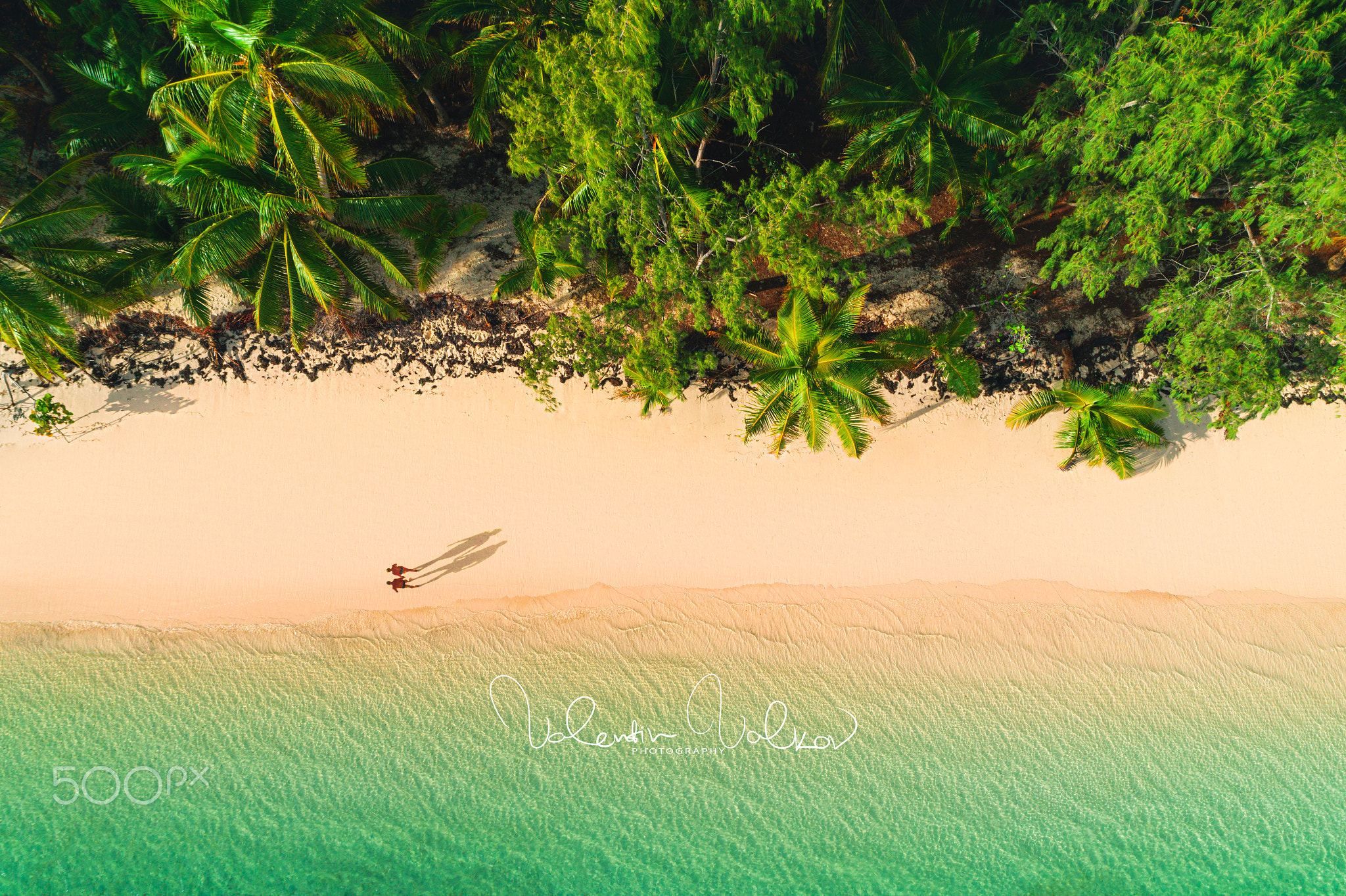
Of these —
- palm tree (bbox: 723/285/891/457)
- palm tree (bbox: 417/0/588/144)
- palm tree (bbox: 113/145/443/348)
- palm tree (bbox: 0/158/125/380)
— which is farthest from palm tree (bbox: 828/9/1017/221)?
palm tree (bbox: 0/158/125/380)

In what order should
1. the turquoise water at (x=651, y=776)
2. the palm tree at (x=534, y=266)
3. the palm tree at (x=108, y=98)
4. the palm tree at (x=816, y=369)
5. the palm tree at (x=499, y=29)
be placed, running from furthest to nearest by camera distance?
the turquoise water at (x=651, y=776), the palm tree at (x=534, y=266), the palm tree at (x=108, y=98), the palm tree at (x=816, y=369), the palm tree at (x=499, y=29)

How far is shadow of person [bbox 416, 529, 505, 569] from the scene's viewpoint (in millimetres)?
9891

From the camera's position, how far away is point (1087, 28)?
777 cm

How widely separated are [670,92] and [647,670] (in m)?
8.88

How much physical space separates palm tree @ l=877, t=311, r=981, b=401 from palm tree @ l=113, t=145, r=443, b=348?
7041mm

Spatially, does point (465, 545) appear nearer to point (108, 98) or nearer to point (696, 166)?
point (696, 166)

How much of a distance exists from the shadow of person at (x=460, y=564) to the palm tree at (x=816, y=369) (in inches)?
197

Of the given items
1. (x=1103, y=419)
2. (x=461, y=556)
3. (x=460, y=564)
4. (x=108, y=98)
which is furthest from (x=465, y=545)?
(x=1103, y=419)

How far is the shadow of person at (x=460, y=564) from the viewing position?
9.88 m

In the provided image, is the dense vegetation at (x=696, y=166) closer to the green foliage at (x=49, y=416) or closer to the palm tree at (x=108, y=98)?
the palm tree at (x=108, y=98)

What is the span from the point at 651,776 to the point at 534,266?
8485 mm

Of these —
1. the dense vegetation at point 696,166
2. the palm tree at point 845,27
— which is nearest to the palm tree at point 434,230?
the dense vegetation at point 696,166

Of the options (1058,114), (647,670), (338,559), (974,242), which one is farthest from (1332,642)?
(338,559)

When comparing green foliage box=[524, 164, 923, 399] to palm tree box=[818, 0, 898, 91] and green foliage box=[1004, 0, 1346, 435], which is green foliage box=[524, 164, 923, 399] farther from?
green foliage box=[1004, 0, 1346, 435]
